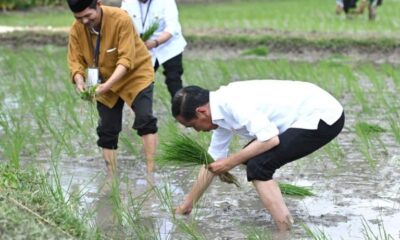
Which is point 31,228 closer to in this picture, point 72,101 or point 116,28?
point 116,28

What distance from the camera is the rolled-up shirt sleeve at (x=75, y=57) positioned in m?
4.81

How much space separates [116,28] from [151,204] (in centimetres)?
99

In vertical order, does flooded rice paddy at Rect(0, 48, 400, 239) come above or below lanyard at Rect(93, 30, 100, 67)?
below

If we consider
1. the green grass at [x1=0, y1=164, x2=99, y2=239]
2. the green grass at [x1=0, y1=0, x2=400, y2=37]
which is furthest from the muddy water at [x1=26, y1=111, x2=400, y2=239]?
the green grass at [x1=0, y1=0, x2=400, y2=37]

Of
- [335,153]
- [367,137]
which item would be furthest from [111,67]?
[367,137]

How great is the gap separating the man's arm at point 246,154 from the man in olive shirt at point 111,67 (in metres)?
1.00

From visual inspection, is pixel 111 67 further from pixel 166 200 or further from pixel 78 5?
pixel 166 200

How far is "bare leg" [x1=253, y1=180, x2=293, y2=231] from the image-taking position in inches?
154

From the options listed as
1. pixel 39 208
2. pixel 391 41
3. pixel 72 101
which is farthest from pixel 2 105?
pixel 391 41

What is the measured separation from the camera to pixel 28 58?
32.3 feet

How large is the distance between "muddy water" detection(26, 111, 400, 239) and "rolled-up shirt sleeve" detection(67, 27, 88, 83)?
0.59 metres

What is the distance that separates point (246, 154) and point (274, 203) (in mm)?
269

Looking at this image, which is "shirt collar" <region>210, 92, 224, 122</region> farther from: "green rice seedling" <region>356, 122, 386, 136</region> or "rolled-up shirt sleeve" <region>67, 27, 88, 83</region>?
"green rice seedling" <region>356, 122, 386, 136</region>

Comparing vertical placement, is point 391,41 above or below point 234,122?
below
